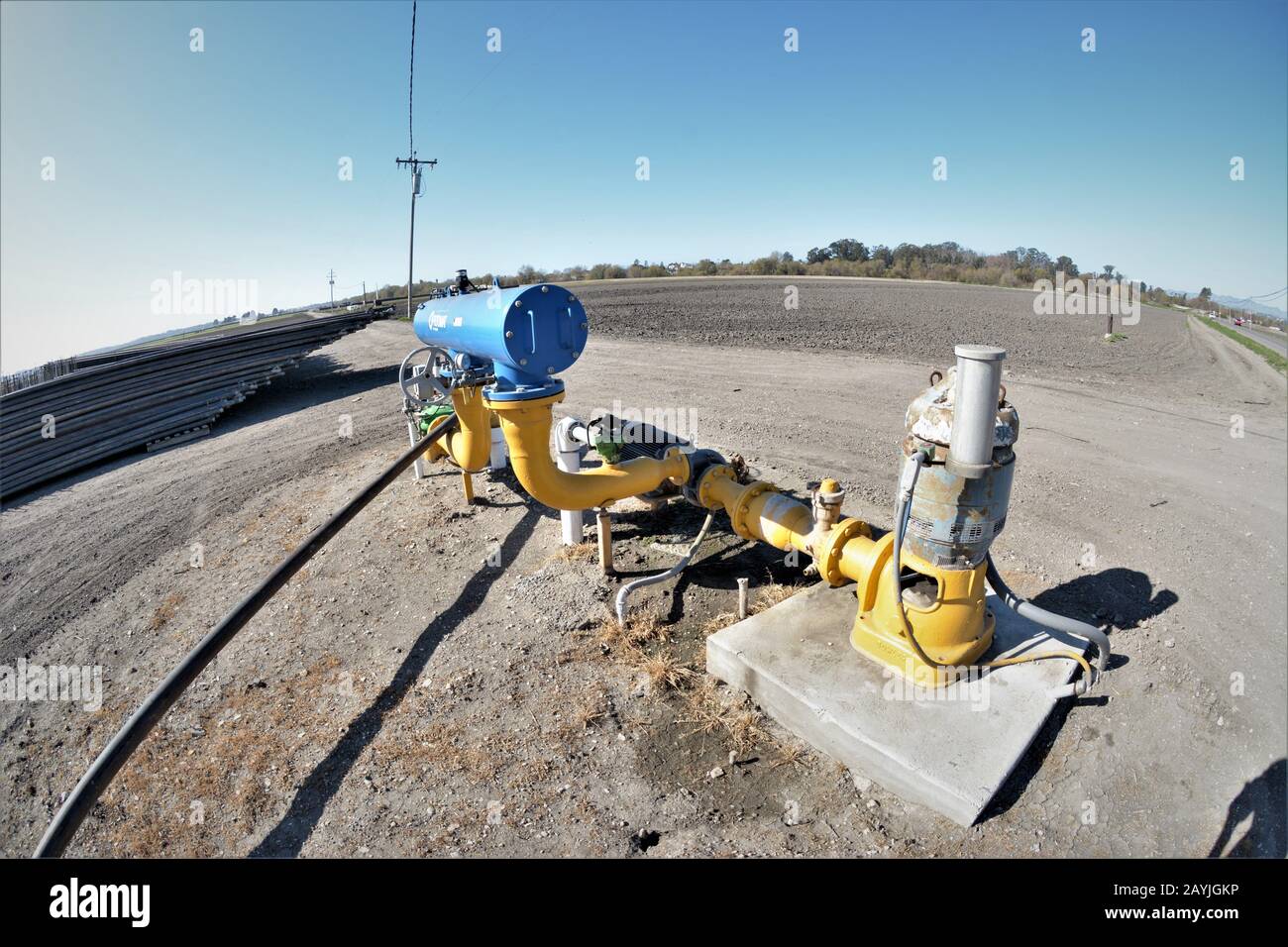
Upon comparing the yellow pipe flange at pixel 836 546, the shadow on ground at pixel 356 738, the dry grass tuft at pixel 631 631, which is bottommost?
the shadow on ground at pixel 356 738

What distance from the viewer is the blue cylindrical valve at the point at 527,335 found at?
3.63 metres

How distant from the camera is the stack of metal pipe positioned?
8.68 m

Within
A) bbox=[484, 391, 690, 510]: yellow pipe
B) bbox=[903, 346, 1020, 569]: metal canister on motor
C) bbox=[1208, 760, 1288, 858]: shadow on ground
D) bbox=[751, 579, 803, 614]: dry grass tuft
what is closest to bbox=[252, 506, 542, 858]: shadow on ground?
bbox=[484, 391, 690, 510]: yellow pipe

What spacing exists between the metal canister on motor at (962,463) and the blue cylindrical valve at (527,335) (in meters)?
1.96

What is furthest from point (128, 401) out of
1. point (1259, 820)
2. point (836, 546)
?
point (1259, 820)

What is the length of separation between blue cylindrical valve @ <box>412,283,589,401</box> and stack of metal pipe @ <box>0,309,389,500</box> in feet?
27.8

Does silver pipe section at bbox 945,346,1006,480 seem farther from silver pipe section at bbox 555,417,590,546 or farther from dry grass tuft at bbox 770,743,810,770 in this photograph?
silver pipe section at bbox 555,417,590,546

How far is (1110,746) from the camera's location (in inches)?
124

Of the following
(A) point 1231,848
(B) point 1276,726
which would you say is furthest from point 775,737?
(B) point 1276,726

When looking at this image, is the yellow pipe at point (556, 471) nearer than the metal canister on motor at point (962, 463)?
No

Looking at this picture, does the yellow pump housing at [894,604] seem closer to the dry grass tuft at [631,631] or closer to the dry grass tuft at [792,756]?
the dry grass tuft at [792,756]

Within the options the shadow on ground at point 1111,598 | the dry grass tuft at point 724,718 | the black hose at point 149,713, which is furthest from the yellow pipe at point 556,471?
the shadow on ground at point 1111,598

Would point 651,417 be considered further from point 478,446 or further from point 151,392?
point 151,392

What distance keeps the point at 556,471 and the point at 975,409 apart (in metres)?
2.42
